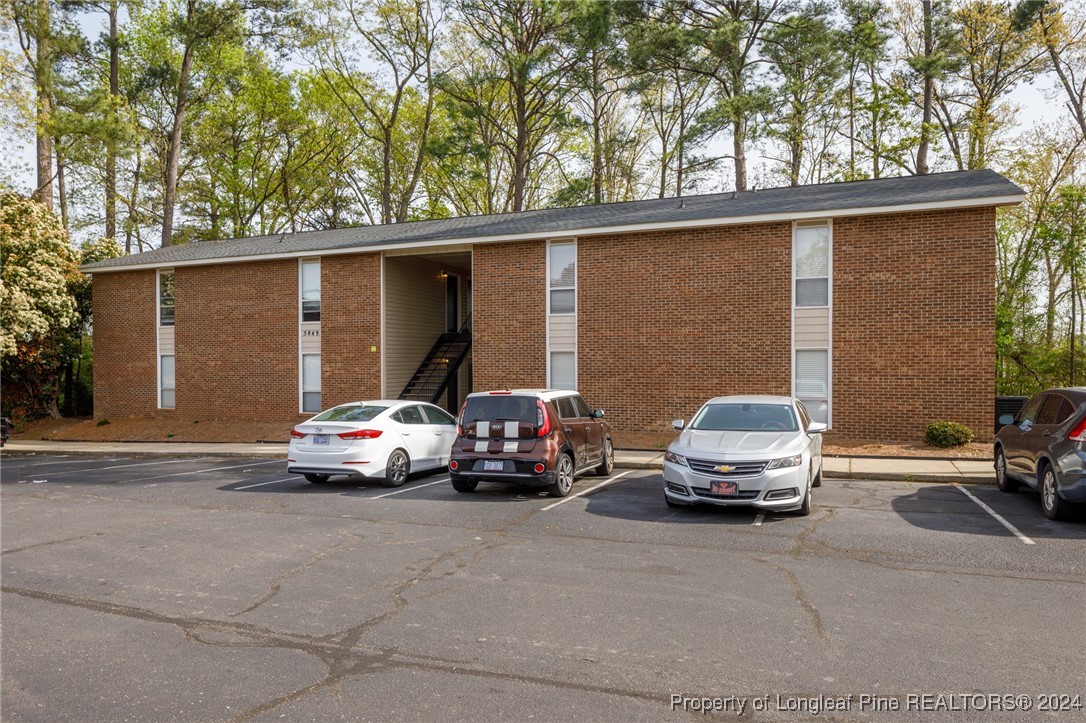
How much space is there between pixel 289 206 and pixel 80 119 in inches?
550

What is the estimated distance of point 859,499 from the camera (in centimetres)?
1049

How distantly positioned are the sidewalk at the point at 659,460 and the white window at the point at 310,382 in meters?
2.91

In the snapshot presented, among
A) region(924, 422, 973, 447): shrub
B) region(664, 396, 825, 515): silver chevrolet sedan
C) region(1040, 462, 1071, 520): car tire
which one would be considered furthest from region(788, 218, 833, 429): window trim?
region(1040, 462, 1071, 520): car tire

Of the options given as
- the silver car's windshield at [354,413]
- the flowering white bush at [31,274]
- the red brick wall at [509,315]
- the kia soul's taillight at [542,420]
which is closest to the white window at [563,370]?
the red brick wall at [509,315]

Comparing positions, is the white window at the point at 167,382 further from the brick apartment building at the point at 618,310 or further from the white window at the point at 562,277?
the white window at the point at 562,277

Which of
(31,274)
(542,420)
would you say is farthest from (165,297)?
(542,420)

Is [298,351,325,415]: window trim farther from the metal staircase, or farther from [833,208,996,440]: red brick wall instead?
[833,208,996,440]: red brick wall

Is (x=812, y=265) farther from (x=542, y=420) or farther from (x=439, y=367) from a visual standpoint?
(x=439, y=367)

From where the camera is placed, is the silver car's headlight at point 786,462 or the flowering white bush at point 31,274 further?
the flowering white bush at point 31,274

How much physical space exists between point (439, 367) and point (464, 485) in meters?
13.1

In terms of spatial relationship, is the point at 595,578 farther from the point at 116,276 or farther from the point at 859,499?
the point at 116,276

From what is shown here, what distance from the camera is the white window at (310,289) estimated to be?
73.1 ft

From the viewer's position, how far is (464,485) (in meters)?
11.2

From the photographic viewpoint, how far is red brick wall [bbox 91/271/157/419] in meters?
24.6
